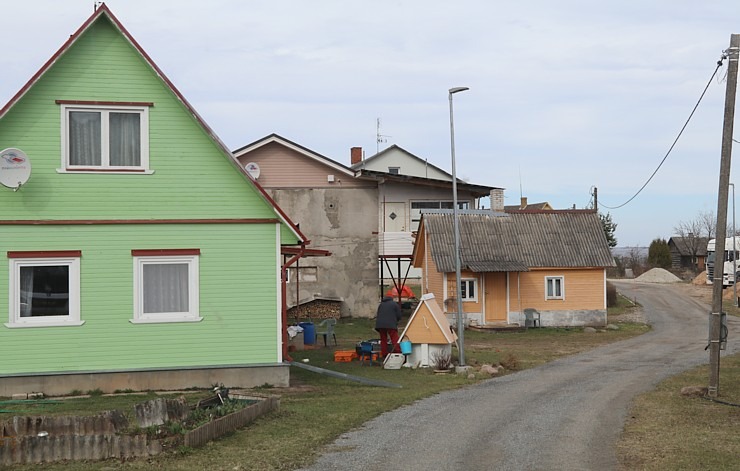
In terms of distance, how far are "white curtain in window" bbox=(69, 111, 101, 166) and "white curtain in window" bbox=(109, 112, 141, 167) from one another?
0.93 feet

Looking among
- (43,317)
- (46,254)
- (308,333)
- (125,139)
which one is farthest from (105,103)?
(308,333)

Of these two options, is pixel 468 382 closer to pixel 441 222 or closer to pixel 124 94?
pixel 124 94

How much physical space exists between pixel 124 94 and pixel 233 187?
285 cm

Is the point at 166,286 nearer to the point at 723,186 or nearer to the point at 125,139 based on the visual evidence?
the point at 125,139

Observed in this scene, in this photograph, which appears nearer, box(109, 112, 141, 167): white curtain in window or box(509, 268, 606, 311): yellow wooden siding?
box(109, 112, 141, 167): white curtain in window

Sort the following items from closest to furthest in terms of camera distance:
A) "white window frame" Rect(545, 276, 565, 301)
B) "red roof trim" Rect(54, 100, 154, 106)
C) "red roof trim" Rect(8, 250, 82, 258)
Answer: "red roof trim" Rect(8, 250, 82, 258) < "red roof trim" Rect(54, 100, 154, 106) < "white window frame" Rect(545, 276, 565, 301)

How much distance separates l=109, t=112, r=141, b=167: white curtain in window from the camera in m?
17.8

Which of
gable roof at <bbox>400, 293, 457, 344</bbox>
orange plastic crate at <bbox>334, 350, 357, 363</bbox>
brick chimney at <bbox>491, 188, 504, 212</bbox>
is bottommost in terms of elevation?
orange plastic crate at <bbox>334, 350, 357, 363</bbox>

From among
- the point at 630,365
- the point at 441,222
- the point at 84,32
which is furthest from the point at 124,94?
the point at 441,222

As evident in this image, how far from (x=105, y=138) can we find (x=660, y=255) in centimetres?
7200

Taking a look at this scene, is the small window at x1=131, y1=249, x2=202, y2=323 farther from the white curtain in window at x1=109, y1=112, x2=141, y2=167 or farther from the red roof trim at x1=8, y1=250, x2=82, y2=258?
the white curtain in window at x1=109, y1=112, x2=141, y2=167

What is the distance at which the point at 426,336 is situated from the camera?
71.9 feet

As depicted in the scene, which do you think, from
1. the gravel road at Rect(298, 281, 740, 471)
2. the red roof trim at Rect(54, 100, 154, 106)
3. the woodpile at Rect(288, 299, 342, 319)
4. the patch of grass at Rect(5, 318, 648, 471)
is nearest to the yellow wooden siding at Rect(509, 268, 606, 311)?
the patch of grass at Rect(5, 318, 648, 471)

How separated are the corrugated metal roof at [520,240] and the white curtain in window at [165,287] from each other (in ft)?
57.3
